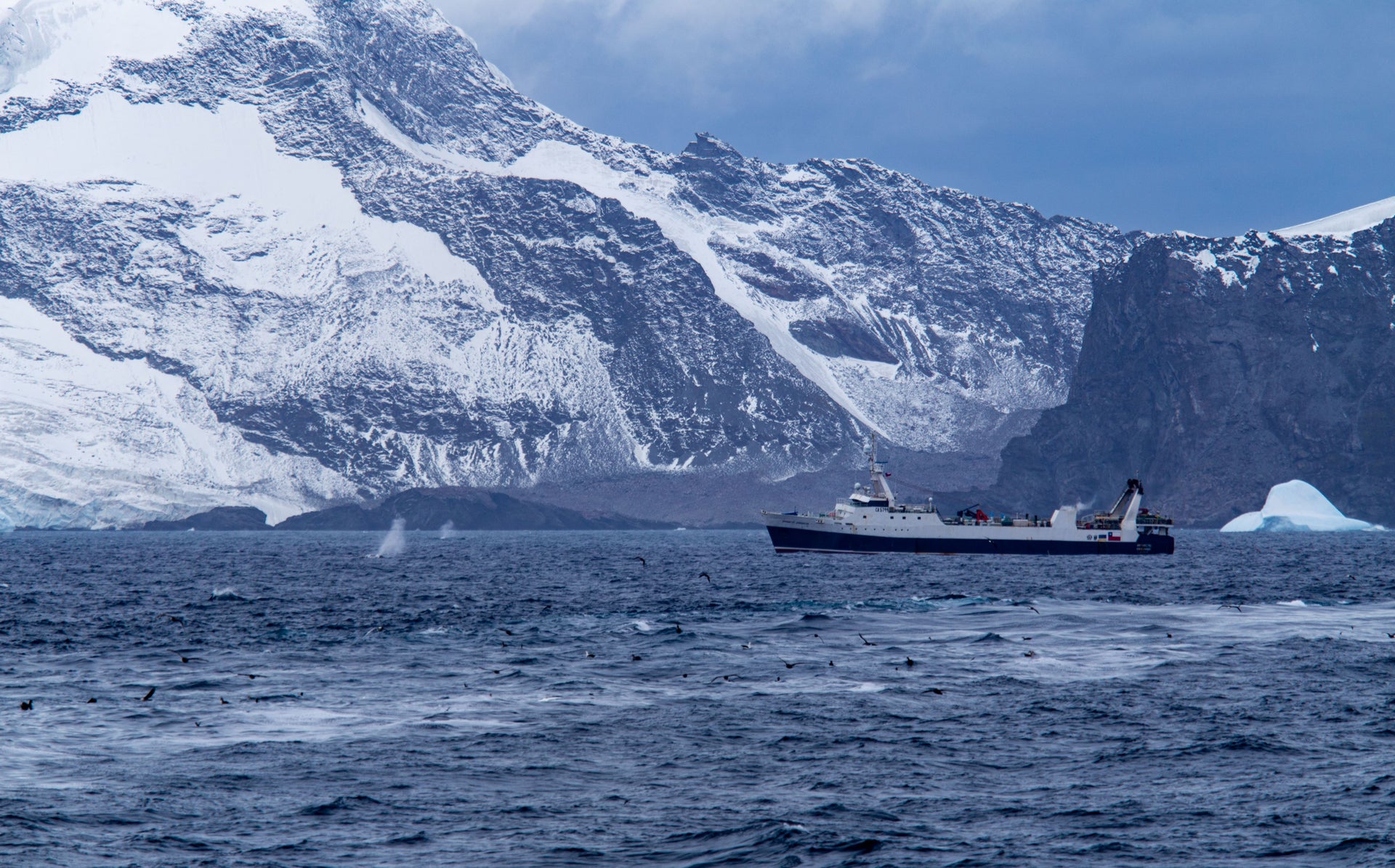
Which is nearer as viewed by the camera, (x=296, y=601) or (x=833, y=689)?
(x=833, y=689)

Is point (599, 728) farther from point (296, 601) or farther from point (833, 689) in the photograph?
point (296, 601)

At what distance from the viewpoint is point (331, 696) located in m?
51.1

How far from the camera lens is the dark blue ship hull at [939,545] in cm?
16762

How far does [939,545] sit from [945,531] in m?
1.78

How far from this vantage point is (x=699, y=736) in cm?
4375

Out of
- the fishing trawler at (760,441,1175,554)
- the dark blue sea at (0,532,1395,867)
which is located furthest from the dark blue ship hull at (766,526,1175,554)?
the dark blue sea at (0,532,1395,867)

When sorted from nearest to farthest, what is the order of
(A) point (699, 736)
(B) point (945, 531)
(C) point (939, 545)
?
(A) point (699, 736), (C) point (939, 545), (B) point (945, 531)

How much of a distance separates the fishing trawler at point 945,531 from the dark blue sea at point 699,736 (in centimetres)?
7990

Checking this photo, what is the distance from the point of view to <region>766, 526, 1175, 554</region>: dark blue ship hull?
16762 cm

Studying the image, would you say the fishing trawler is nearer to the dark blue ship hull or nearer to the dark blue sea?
the dark blue ship hull

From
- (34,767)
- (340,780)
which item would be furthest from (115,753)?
(340,780)

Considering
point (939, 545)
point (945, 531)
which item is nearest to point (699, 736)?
point (939, 545)

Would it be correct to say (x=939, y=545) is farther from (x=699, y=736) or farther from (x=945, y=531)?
(x=699, y=736)

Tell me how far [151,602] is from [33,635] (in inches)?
976
